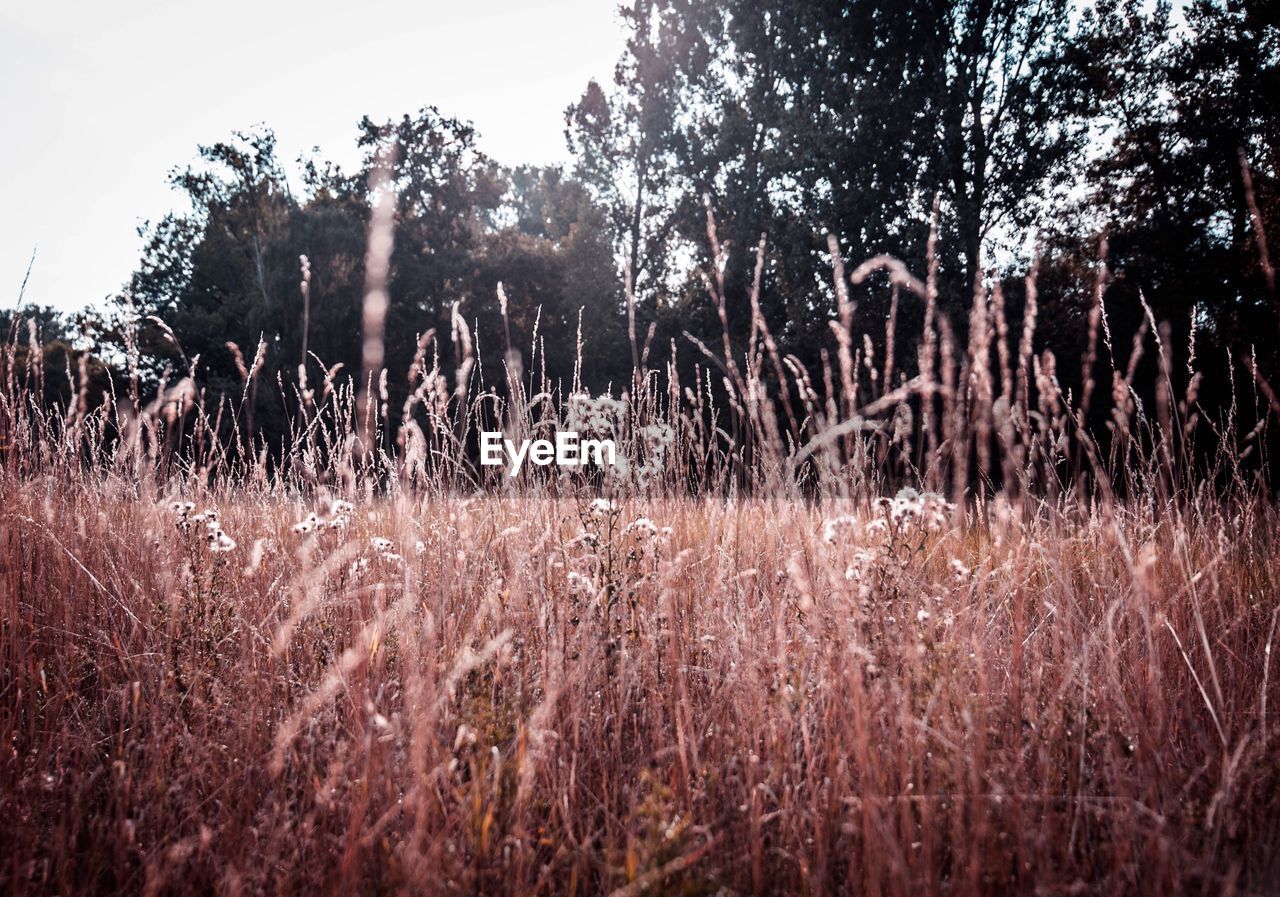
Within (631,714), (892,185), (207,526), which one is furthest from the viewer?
(892,185)

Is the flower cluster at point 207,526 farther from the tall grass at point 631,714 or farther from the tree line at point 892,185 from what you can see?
the tree line at point 892,185

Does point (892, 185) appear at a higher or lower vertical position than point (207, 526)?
higher

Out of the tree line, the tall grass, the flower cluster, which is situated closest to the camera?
the tall grass

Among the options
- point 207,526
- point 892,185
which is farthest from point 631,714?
point 892,185

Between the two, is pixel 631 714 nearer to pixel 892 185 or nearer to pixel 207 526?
pixel 207 526

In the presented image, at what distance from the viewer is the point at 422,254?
1805 centimetres

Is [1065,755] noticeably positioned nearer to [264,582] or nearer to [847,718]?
[847,718]

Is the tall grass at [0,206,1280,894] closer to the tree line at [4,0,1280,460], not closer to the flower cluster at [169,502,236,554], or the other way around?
the flower cluster at [169,502,236,554]

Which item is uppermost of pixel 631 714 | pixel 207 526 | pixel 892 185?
pixel 892 185

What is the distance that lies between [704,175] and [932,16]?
519 cm

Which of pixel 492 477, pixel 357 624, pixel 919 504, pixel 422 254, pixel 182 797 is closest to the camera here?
pixel 182 797

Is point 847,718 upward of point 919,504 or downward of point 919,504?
downward

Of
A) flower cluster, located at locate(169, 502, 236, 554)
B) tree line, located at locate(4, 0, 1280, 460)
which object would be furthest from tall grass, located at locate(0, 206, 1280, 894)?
tree line, located at locate(4, 0, 1280, 460)

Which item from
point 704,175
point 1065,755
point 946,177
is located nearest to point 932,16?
point 946,177
